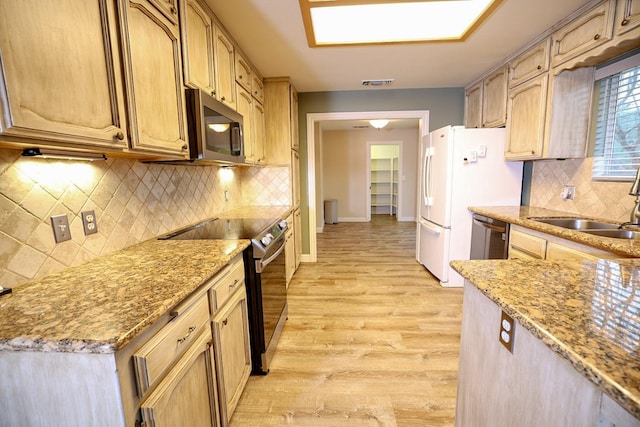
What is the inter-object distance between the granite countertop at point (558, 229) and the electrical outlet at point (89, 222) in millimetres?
2574

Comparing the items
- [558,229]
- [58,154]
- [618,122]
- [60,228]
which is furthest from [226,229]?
[618,122]

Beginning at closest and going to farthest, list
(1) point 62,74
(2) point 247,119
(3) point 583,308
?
1. (3) point 583,308
2. (1) point 62,74
3. (2) point 247,119

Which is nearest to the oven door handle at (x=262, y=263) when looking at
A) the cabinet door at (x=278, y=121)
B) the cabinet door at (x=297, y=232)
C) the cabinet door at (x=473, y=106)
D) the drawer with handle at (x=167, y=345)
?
the drawer with handle at (x=167, y=345)

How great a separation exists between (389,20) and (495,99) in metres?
1.64

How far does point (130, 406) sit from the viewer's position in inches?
28.3

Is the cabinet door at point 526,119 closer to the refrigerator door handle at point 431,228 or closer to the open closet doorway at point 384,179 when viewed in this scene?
the refrigerator door handle at point 431,228

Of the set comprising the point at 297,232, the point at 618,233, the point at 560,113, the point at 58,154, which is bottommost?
the point at 297,232

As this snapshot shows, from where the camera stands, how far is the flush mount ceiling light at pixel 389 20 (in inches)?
71.0

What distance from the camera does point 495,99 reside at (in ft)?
9.57

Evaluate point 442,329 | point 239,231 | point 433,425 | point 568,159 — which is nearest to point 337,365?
point 433,425

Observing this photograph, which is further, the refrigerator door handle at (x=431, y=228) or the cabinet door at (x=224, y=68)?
the refrigerator door handle at (x=431, y=228)

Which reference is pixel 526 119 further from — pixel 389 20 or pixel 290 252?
pixel 290 252

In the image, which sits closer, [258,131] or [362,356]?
[362,356]

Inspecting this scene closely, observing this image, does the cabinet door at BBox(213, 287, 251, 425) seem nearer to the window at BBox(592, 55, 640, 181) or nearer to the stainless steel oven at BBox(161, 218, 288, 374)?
the stainless steel oven at BBox(161, 218, 288, 374)
